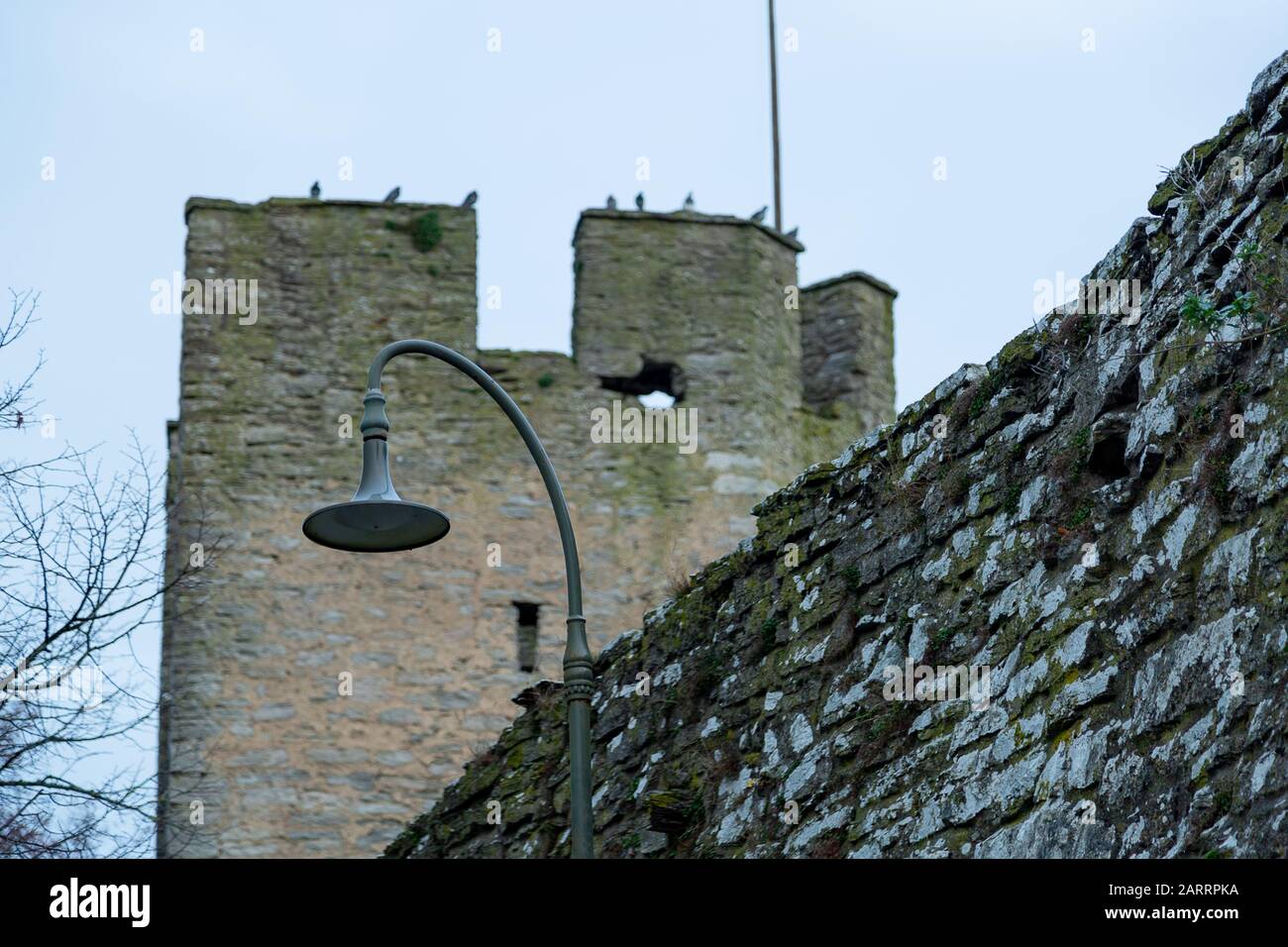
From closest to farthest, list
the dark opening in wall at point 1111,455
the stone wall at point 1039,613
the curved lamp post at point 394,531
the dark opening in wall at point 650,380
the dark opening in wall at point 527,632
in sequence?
the stone wall at point 1039,613, the dark opening in wall at point 1111,455, the curved lamp post at point 394,531, the dark opening in wall at point 527,632, the dark opening in wall at point 650,380

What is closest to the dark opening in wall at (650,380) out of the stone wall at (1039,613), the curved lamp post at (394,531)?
the stone wall at (1039,613)

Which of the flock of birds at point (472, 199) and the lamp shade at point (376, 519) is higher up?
the flock of birds at point (472, 199)

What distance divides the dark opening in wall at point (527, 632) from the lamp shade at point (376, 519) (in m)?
7.80

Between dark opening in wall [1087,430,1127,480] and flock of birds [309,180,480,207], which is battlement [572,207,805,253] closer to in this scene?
flock of birds [309,180,480,207]

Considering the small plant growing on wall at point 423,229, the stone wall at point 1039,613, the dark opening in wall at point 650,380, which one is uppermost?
the small plant growing on wall at point 423,229

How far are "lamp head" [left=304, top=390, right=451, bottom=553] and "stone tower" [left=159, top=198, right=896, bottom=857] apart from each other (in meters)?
7.02

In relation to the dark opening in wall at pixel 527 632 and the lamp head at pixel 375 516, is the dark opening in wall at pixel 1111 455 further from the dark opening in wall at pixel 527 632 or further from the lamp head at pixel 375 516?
the dark opening in wall at pixel 527 632

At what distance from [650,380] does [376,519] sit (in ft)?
29.6

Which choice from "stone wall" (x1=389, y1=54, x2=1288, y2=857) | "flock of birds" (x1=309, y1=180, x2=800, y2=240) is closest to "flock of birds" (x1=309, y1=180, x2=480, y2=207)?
"flock of birds" (x1=309, y1=180, x2=800, y2=240)

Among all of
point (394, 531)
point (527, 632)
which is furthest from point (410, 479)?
point (394, 531)

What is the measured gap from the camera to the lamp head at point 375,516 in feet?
20.8

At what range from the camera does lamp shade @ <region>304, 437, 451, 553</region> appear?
6.32 m

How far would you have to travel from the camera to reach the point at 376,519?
251 inches
